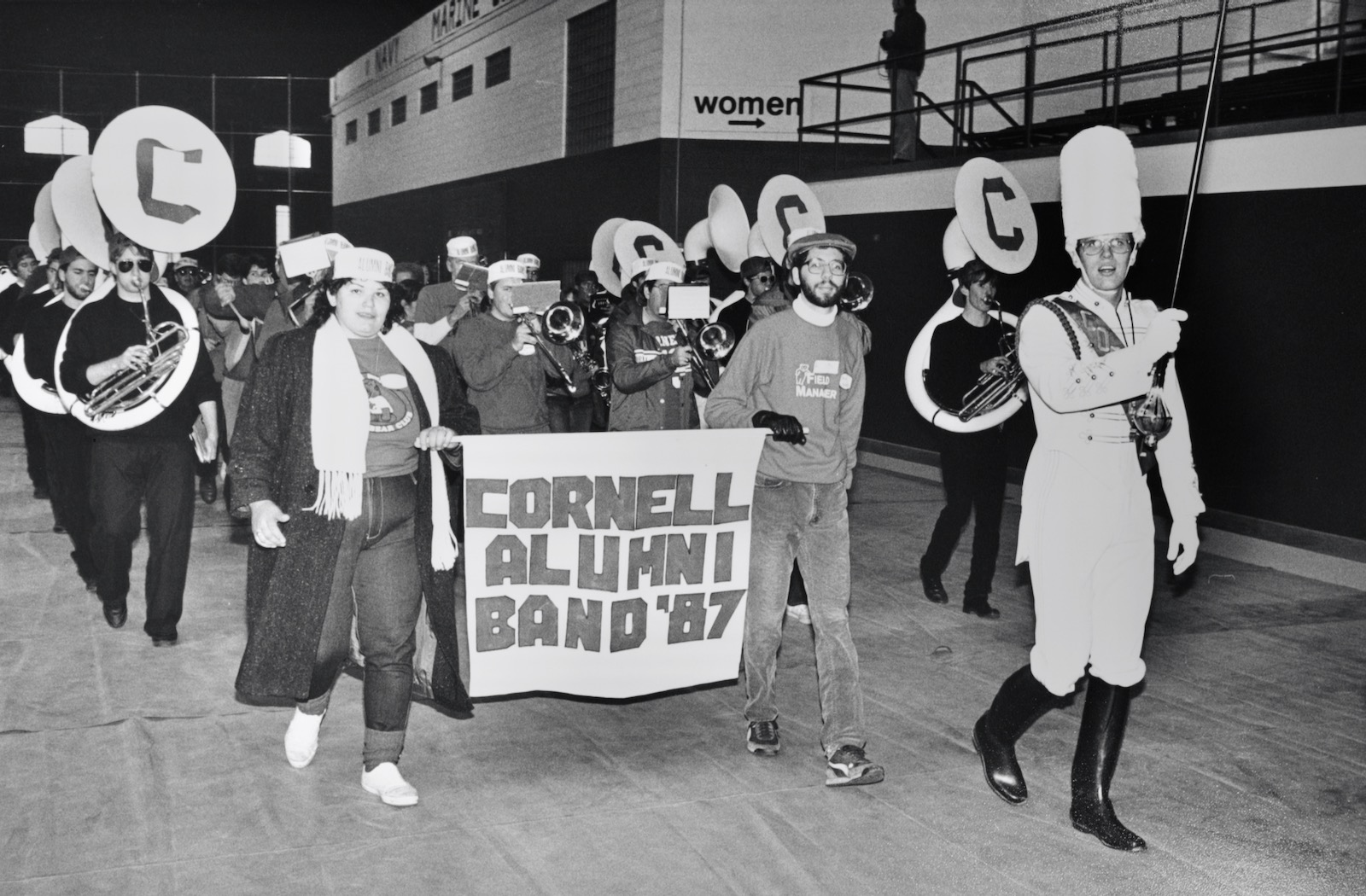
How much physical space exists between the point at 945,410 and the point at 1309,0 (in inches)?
353

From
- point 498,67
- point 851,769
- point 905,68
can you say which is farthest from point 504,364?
point 498,67

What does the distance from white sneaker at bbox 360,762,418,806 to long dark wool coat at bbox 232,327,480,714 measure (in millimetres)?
387

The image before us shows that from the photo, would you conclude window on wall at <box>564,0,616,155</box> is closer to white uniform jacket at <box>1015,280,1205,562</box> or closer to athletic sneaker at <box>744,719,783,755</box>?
athletic sneaker at <box>744,719,783,755</box>

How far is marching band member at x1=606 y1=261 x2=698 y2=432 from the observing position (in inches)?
301

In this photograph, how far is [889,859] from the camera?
15.1 ft

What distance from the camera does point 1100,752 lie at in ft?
15.8

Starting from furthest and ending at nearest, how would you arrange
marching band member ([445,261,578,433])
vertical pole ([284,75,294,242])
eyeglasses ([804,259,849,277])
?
vertical pole ([284,75,294,242]) < marching band member ([445,261,578,433]) < eyeglasses ([804,259,849,277])

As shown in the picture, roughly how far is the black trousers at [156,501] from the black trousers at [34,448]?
428cm

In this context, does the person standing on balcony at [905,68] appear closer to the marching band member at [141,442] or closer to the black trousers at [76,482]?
the black trousers at [76,482]

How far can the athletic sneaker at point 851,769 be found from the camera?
5277 millimetres

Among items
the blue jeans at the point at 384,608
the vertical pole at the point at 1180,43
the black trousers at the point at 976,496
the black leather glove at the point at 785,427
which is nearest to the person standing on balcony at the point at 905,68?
the vertical pole at the point at 1180,43

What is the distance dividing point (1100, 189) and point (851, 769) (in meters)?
2.25

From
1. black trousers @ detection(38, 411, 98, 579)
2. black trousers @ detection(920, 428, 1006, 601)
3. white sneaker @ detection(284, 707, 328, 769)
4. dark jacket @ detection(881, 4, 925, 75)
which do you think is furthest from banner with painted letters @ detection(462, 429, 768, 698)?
dark jacket @ detection(881, 4, 925, 75)

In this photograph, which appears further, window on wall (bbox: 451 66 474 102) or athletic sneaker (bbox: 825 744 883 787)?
window on wall (bbox: 451 66 474 102)
